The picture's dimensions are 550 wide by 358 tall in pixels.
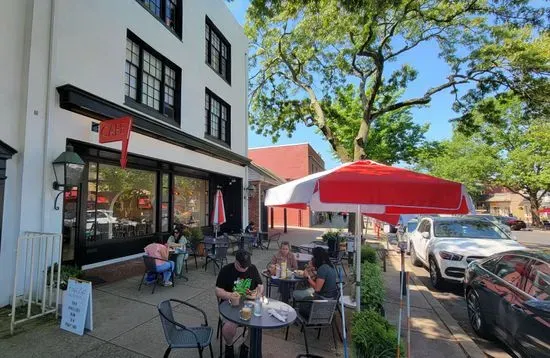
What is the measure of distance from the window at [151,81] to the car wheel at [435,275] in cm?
906

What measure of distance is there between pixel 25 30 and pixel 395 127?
17417mm

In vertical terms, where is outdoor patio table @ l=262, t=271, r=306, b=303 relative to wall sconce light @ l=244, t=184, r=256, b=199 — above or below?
below

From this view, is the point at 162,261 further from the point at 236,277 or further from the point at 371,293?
the point at 371,293

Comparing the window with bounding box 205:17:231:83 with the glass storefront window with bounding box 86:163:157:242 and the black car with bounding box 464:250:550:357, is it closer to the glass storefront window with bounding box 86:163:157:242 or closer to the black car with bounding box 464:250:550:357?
the glass storefront window with bounding box 86:163:157:242

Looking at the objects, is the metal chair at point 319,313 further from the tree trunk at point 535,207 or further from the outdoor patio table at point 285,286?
the tree trunk at point 535,207

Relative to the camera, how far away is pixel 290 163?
29.2m

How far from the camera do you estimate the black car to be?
346 cm

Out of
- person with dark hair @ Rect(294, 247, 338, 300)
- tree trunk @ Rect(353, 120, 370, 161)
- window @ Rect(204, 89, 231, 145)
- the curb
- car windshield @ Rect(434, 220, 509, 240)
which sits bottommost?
the curb

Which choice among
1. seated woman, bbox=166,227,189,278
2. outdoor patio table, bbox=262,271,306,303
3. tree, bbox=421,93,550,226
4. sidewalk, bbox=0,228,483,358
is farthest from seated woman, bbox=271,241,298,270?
tree, bbox=421,93,550,226

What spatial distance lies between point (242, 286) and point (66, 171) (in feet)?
14.4

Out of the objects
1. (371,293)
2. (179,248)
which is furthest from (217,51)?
(371,293)

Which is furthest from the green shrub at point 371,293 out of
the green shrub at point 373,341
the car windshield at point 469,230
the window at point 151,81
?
the window at point 151,81

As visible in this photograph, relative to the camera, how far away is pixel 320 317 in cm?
426

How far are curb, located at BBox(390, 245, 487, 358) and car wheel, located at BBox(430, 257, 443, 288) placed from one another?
309mm
